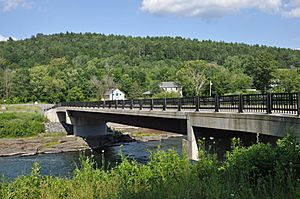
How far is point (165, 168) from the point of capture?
10492 millimetres

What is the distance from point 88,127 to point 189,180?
49436 millimetres

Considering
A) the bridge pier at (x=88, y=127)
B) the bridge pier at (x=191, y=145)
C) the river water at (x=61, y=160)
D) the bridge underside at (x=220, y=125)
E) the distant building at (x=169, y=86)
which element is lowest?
the river water at (x=61, y=160)

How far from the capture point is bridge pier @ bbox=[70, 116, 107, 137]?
56.5 meters

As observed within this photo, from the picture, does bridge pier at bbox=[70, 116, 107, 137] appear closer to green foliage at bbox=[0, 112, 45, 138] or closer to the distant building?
green foliage at bbox=[0, 112, 45, 138]

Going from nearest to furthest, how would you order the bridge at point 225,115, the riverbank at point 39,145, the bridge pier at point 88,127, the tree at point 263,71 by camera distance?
the bridge at point 225,115, the riverbank at point 39,145, the bridge pier at point 88,127, the tree at point 263,71

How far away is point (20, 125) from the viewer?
6041 cm

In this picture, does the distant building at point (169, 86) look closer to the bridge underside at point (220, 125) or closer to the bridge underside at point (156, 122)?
the bridge underside at point (156, 122)

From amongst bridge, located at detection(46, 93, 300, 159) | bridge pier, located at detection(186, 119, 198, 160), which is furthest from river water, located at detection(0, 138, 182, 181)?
bridge pier, located at detection(186, 119, 198, 160)

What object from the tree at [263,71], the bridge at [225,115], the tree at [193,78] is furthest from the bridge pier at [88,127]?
the tree at [263,71]

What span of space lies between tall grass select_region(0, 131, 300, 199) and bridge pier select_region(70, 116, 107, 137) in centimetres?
4546

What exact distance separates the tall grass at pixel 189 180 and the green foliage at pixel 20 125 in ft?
166

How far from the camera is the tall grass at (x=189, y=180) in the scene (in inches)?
289

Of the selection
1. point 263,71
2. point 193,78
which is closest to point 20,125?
point 193,78

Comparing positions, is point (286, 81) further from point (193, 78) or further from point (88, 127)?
point (88, 127)
